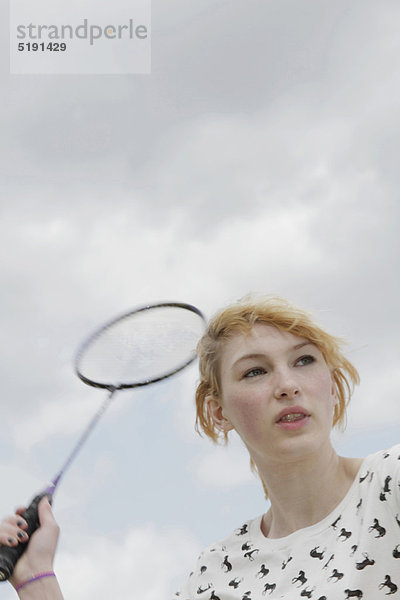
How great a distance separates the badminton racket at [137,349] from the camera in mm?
5383

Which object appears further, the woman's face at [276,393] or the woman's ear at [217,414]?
the woman's ear at [217,414]

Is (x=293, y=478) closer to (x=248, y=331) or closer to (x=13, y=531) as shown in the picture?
(x=248, y=331)

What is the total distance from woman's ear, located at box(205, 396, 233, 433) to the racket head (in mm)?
707

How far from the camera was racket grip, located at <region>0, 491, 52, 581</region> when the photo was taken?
4129mm

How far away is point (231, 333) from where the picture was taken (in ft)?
14.6

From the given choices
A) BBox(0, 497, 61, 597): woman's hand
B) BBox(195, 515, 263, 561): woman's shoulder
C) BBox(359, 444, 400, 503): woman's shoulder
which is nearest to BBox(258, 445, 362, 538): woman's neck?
BBox(359, 444, 400, 503): woman's shoulder

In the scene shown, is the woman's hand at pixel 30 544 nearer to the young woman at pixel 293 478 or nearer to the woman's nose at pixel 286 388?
the young woman at pixel 293 478

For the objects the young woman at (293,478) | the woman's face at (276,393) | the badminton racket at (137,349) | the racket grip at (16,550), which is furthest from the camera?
the badminton racket at (137,349)

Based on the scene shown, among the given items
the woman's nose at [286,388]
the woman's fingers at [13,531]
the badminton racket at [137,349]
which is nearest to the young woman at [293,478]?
Result: the woman's nose at [286,388]

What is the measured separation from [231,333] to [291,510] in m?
1.05

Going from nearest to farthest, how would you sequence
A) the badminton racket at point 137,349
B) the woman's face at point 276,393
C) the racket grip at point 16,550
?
1. the woman's face at point 276,393
2. the racket grip at point 16,550
3. the badminton racket at point 137,349

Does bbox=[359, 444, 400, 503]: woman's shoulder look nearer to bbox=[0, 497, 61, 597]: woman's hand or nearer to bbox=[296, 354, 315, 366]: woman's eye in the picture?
bbox=[296, 354, 315, 366]: woman's eye

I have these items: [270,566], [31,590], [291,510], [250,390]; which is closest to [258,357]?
[250,390]

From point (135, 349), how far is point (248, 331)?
1.42 meters
